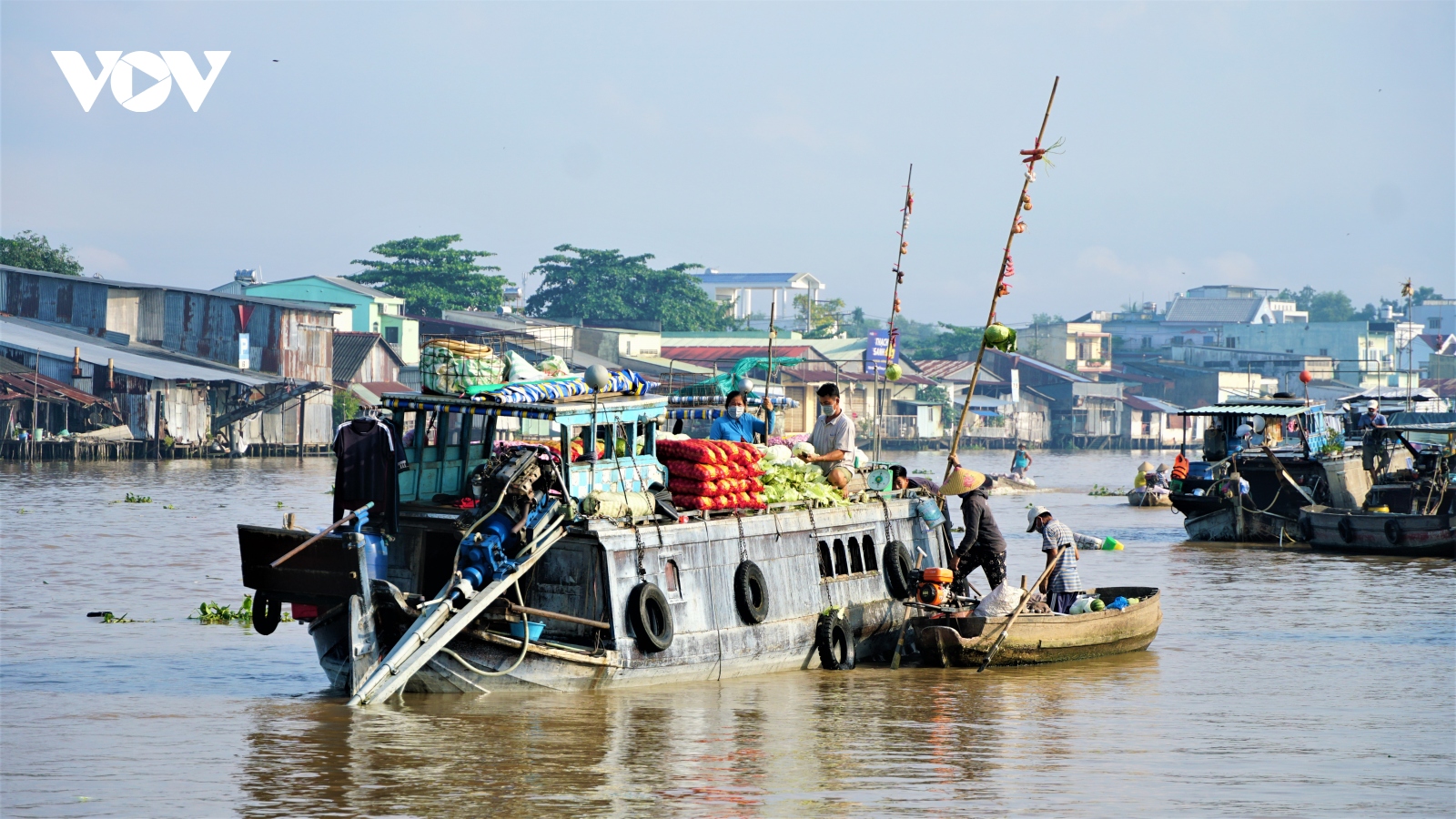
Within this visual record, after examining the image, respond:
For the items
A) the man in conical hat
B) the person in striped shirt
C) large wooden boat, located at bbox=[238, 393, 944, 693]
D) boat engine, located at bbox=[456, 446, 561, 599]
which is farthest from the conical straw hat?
boat engine, located at bbox=[456, 446, 561, 599]

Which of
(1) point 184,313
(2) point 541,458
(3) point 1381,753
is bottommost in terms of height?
(3) point 1381,753

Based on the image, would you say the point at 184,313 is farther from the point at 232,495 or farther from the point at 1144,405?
the point at 1144,405

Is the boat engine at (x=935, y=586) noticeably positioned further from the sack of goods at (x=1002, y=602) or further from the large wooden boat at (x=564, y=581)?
the large wooden boat at (x=564, y=581)

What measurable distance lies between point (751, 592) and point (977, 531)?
2796mm

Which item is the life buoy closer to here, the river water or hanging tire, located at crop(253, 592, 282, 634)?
Answer: the river water

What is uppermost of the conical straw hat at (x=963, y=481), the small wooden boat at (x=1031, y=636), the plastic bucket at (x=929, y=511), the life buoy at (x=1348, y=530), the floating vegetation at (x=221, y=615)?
the conical straw hat at (x=963, y=481)

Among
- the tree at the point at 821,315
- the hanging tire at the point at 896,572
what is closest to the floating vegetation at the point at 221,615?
the hanging tire at the point at 896,572

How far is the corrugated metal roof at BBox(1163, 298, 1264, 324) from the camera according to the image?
115875mm

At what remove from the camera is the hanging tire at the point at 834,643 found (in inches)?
607

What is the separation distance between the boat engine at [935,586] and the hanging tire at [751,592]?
6.98 feet

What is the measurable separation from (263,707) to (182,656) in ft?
10.1

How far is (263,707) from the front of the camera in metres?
13.2

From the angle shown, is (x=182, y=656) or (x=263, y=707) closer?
(x=263, y=707)

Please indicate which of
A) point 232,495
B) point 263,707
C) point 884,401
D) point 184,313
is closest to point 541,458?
point 263,707
